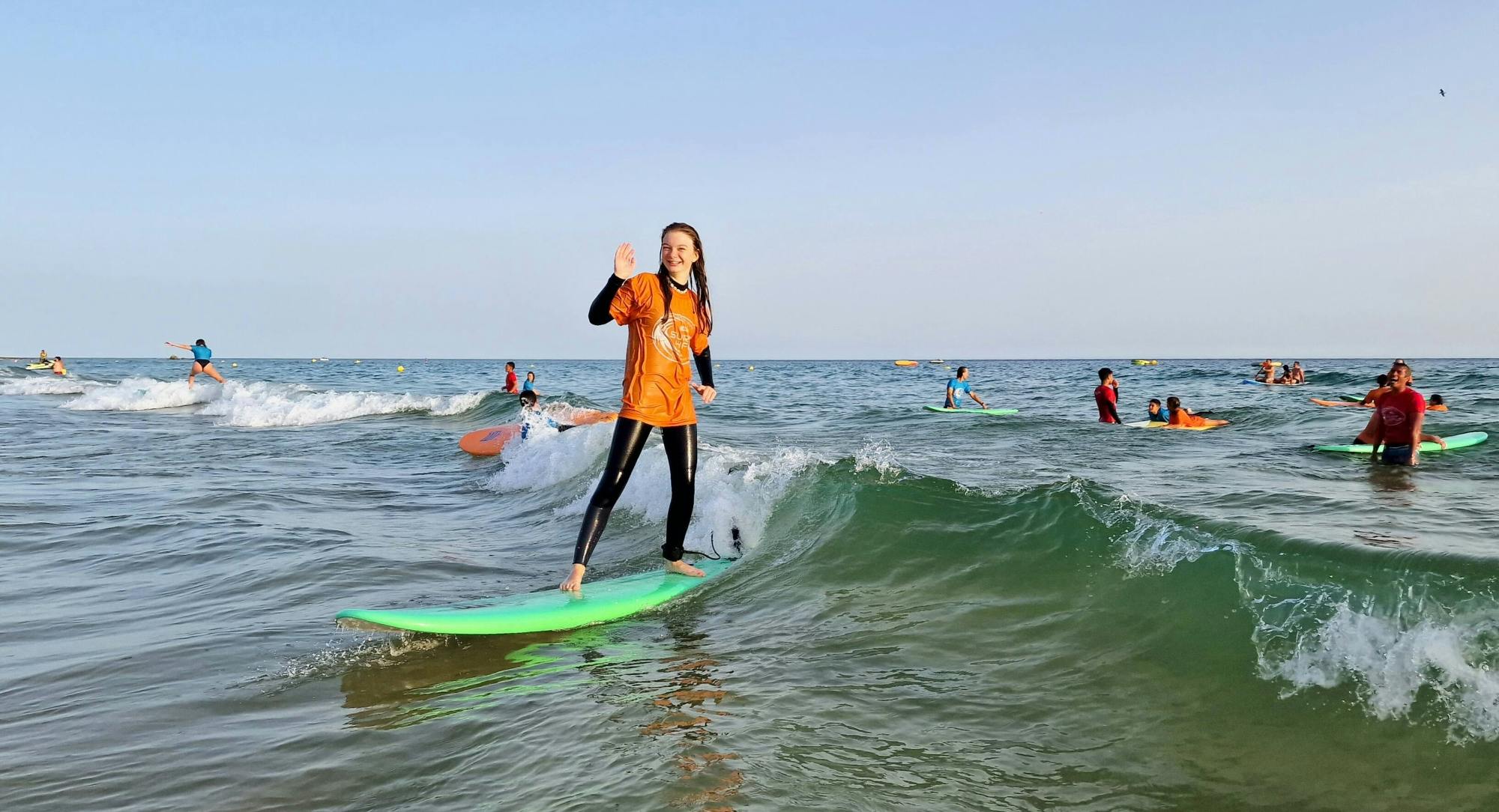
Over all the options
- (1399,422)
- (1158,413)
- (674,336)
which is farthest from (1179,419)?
(674,336)

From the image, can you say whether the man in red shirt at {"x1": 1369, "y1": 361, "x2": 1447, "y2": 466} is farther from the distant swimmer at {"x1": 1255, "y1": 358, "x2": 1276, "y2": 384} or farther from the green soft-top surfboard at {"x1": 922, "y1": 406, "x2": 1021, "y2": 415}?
the distant swimmer at {"x1": 1255, "y1": 358, "x2": 1276, "y2": 384}

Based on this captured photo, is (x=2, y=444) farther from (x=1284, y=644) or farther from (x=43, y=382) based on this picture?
(x=43, y=382)

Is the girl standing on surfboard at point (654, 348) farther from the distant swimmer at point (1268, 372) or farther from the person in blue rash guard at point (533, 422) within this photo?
the distant swimmer at point (1268, 372)

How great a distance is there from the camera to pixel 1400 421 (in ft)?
37.1

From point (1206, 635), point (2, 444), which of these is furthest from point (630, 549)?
point (2, 444)

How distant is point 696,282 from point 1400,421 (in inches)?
418

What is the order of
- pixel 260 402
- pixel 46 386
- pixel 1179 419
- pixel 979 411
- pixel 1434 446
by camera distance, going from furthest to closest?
pixel 46 386, pixel 260 402, pixel 979 411, pixel 1179 419, pixel 1434 446

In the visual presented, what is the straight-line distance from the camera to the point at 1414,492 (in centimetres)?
905

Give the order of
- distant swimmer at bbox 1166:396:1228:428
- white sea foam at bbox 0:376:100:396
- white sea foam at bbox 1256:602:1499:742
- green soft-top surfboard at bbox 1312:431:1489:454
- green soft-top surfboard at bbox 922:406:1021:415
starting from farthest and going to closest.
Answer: white sea foam at bbox 0:376:100:396
green soft-top surfboard at bbox 922:406:1021:415
distant swimmer at bbox 1166:396:1228:428
green soft-top surfboard at bbox 1312:431:1489:454
white sea foam at bbox 1256:602:1499:742

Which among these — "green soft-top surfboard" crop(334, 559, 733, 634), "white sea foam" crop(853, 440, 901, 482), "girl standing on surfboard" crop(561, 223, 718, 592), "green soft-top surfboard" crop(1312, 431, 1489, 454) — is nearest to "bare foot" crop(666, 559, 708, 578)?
"green soft-top surfboard" crop(334, 559, 733, 634)

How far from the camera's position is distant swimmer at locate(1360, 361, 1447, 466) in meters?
11.1

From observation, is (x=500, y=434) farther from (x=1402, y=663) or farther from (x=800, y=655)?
(x=1402, y=663)

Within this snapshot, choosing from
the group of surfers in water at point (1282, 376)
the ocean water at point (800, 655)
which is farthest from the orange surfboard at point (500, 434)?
the group of surfers in water at point (1282, 376)

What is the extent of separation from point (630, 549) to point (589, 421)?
849 centimetres
